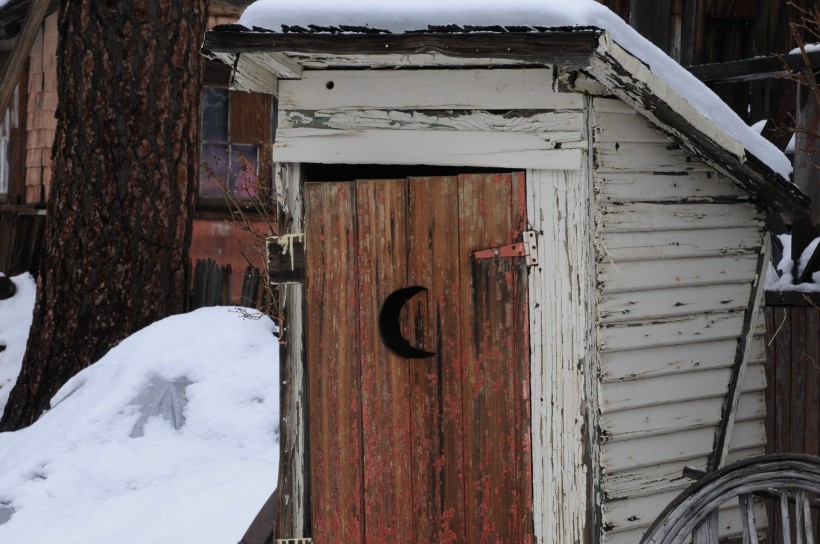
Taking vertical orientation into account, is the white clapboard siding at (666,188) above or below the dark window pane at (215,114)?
below

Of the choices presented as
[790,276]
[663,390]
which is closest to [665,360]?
[663,390]

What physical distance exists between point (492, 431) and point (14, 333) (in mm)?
8105

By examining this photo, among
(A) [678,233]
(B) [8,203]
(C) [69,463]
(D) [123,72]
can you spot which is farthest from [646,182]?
(B) [8,203]

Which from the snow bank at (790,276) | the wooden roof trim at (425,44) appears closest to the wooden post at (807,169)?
the snow bank at (790,276)

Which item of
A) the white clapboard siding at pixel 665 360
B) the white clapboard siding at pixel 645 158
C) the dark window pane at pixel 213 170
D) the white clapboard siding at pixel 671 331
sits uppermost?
the dark window pane at pixel 213 170

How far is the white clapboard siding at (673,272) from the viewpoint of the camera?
403cm

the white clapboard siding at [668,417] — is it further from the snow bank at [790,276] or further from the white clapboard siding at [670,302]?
the snow bank at [790,276]

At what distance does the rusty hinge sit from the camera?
12.6 feet

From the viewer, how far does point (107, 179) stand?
24.1 ft

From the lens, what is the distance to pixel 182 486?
5973mm

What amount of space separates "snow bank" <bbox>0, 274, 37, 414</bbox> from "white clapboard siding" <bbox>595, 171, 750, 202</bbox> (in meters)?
6.90

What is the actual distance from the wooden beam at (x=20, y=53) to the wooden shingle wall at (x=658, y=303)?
521 centimetres

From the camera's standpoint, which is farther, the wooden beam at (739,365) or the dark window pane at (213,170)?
the dark window pane at (213,170)

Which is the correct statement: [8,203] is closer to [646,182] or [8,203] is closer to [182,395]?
[182,395]
